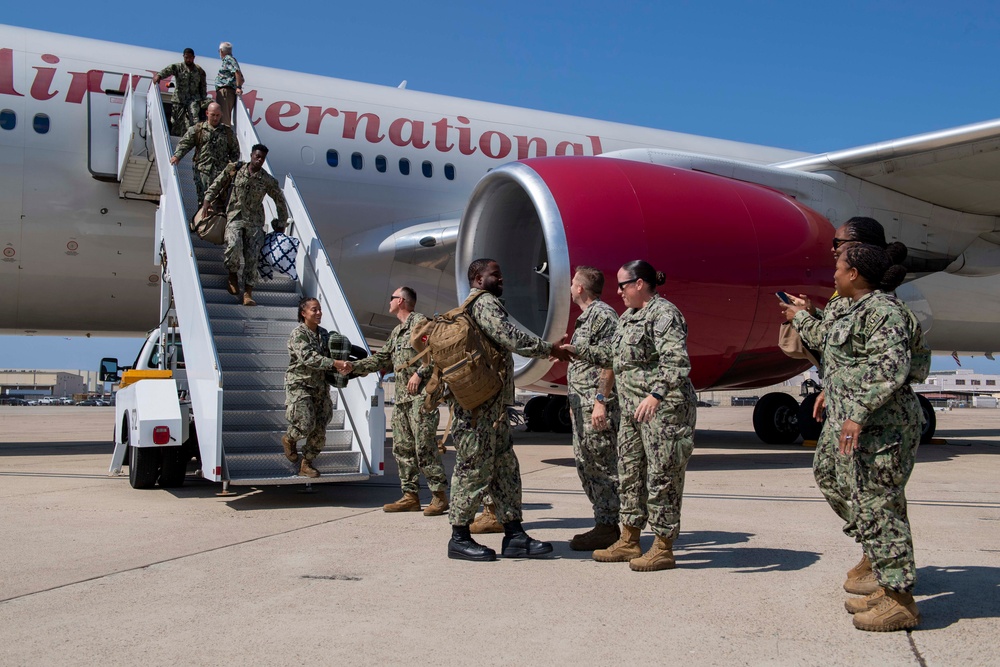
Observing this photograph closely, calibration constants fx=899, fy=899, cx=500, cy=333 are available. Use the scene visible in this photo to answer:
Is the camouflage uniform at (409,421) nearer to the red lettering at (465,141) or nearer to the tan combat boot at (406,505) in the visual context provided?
the tan combat boot at (406,505)

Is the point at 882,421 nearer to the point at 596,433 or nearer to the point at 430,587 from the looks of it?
the point at 596,433

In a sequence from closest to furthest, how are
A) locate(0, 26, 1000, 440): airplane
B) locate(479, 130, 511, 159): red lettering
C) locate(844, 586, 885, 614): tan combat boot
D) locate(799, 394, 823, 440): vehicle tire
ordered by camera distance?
locate(844, 586, 885, 614): tan combat boot → locate(0, 26, 1000, 440): airplane → locate(479, 130, 511, 159): red lettering → locate(799, 394, 823, 440): vehicle tire

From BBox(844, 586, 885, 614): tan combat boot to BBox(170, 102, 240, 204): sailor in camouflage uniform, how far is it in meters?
6.12

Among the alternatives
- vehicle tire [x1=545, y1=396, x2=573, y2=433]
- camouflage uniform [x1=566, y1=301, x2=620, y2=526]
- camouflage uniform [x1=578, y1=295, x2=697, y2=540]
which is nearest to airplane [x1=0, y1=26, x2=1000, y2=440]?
camouflage uniform [x1=566, y1=301, x2=620, y2=526]

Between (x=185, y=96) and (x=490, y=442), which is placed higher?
(x=185, y=96)

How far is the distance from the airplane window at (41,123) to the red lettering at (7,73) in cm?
24

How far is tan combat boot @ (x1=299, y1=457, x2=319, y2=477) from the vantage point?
5.57m

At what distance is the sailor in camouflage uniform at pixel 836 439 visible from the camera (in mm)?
3285

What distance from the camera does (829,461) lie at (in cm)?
331

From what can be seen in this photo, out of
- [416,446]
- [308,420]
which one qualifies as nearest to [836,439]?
[416,446]

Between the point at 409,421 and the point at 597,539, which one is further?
the point at 409,421

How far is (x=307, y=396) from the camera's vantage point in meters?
5.64

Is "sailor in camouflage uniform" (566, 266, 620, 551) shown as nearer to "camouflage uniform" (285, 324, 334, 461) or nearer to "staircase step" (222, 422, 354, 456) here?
"camouflage uniform" (285, 324, 334, 461)

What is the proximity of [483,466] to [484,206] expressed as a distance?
427cm
